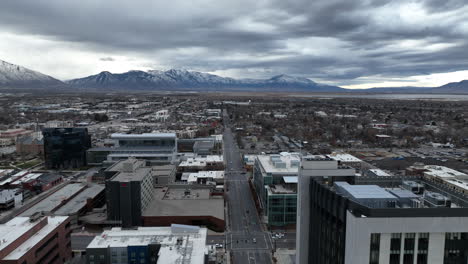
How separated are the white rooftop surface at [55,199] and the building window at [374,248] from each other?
40.3 m

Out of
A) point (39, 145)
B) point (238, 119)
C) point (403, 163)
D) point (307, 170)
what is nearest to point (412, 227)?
point (307, 170)

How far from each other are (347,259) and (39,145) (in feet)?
275

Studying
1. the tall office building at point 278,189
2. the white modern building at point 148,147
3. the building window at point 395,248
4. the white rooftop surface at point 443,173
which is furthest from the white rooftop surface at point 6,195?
the white rooftop surface at point 443,173

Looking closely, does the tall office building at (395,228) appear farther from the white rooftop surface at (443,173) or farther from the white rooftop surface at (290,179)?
the white rooftop surface at (443,173)

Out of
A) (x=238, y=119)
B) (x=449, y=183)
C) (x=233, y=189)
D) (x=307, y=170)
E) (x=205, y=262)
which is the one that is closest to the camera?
(x=307, y=170)

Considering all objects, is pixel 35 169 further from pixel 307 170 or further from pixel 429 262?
pixel 429 262

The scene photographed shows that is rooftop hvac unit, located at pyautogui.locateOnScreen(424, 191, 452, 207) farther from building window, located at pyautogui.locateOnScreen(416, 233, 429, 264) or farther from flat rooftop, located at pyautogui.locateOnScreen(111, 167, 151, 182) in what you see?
flat rooftop, located at pyautogui.locateOnScreen(111, 167, 151, 182)

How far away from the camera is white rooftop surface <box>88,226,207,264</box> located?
26.8 m

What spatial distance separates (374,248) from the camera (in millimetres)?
15992

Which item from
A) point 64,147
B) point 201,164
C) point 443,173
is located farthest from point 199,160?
point 443,173

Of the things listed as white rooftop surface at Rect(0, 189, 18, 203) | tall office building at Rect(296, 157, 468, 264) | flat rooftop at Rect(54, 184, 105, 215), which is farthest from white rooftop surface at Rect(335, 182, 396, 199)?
white rooftop surface at Rect(0, 189, 18, 203)

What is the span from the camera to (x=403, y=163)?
6969 cm

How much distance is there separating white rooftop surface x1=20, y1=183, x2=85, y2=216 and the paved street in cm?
2308

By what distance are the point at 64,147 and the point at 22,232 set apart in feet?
144
